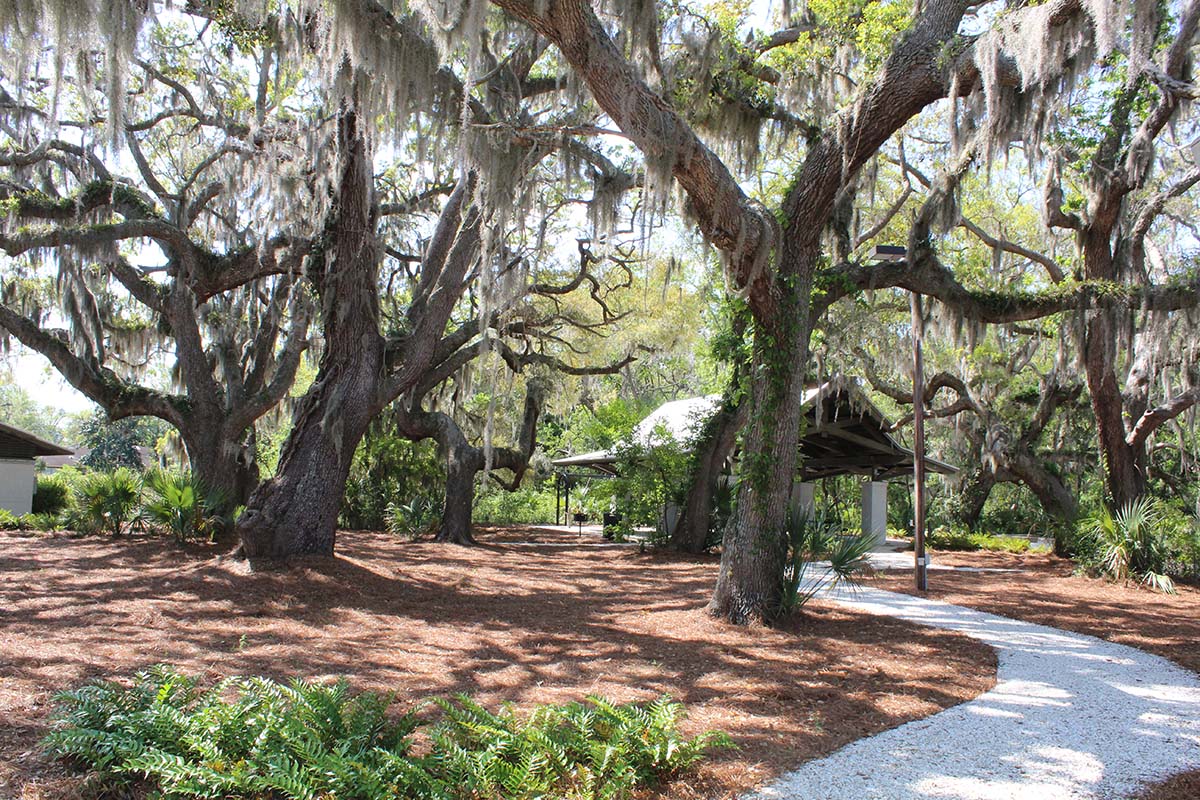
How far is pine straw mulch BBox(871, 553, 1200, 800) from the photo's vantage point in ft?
26.8

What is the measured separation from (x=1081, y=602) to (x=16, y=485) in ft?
74.7

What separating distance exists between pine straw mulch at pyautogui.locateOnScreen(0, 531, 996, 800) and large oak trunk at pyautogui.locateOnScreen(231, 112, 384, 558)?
17.9 inches

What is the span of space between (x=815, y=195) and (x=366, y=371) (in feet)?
19.3

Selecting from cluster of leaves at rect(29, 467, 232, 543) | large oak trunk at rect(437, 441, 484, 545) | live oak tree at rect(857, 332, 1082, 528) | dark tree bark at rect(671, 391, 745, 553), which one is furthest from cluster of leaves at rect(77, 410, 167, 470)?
live oak tree at rect(857, 332, 1082, 528)

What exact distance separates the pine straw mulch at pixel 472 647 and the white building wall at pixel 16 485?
36.9 feet

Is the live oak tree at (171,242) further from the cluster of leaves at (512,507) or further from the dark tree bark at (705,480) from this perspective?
the cluster of leaves at (512,507)

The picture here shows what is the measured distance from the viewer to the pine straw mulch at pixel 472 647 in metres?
4.90

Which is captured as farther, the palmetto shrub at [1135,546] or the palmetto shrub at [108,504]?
the palmetto shrub at [108,504]

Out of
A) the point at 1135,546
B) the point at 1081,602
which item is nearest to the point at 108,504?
the point at 1081,602

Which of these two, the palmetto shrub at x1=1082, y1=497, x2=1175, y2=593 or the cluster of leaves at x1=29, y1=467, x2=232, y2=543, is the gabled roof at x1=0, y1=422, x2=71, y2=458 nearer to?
the cluster of leaves at x1=29, y1=467, x2=232, y2=543

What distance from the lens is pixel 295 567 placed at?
30.6 feet

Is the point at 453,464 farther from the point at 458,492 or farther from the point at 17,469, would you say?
the point at 17,469

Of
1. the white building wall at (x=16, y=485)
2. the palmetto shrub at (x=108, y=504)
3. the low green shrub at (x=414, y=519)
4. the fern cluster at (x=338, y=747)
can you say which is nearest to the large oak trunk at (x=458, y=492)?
the low green shrub at (x=414, y=519)

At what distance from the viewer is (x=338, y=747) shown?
363 cm
